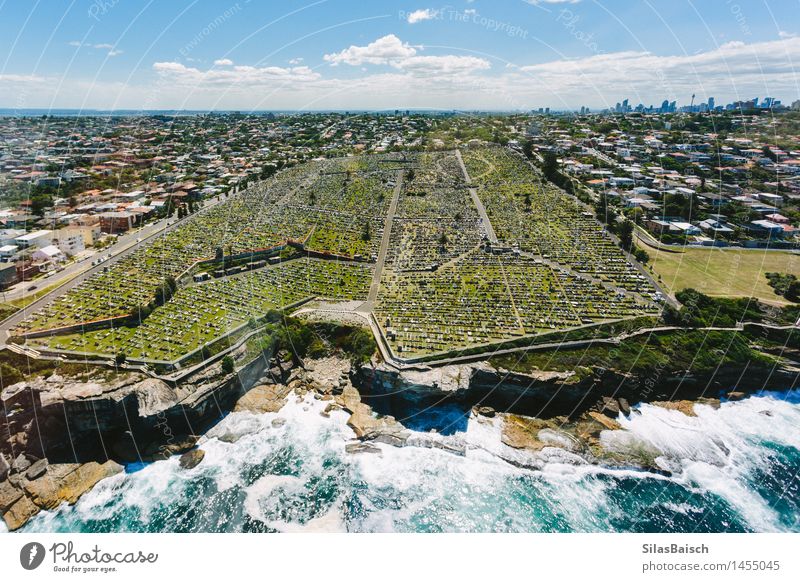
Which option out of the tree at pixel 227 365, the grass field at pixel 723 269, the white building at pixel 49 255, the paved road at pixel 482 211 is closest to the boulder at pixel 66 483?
the tree at pixel 227 365

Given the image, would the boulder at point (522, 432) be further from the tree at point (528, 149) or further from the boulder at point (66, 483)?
the tree at point (528, 149)

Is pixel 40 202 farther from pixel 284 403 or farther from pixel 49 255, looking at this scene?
pixel 284 403

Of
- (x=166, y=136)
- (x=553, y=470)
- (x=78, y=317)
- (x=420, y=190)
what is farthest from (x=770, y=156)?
(x=166, y=136)

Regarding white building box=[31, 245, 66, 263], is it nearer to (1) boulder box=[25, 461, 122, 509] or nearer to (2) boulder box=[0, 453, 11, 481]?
(2) boulder box=[0, 453, 11, 481]

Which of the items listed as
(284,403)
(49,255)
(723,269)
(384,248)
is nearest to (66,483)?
(284,403)
